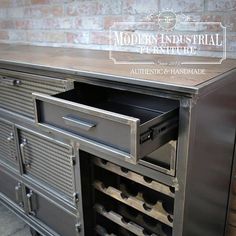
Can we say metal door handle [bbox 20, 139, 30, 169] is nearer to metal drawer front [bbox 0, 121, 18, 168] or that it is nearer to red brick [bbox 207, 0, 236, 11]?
metal drawer front [bbox 0, 121, 18, 168]

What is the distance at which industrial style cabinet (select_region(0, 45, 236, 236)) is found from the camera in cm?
79

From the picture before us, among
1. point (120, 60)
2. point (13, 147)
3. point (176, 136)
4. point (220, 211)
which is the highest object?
point (120, 60)

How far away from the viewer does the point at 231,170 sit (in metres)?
1.16

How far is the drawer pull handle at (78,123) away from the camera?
81 centimetres

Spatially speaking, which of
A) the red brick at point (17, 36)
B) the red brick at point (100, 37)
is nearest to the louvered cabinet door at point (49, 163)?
the red brick at point (100, 37)

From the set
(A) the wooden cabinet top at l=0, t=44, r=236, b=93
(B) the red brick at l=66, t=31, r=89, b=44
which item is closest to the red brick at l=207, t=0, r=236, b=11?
(A) the wooden cabinet top at l=0, t=44, r=236, b=93

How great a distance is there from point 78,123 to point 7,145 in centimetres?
83

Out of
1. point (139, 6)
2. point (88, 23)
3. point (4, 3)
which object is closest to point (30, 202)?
point (88, 23)

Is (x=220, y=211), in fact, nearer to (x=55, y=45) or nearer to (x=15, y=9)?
(x=55, y=45)

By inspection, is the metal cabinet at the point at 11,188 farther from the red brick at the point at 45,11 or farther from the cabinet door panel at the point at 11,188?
the red brick at the point at 45,11

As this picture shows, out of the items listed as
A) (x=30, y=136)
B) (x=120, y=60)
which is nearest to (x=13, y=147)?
(x=30, y=136)

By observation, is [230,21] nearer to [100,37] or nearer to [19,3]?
[100,37]

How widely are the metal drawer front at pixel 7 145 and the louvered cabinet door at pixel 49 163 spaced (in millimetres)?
74

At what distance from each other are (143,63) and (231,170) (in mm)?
556
